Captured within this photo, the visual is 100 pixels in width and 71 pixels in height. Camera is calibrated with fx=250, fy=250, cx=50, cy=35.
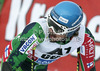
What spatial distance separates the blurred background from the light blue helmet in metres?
2.07

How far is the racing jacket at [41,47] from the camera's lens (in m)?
2.52

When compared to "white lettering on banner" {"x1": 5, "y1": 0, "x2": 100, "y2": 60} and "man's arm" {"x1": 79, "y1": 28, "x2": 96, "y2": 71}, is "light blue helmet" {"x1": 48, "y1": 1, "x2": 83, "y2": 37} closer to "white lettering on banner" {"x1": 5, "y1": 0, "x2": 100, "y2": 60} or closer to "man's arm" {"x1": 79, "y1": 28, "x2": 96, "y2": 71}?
"man's arm" {"x1": 79, "y1": 28, "x2": 96, "y2": 71}

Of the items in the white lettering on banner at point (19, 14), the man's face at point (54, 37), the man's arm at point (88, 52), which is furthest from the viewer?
the white lettering on banner at point (19, 14)

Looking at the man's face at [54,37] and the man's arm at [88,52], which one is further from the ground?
the man's face at [54,37]

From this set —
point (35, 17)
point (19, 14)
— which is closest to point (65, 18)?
point (35, 17)

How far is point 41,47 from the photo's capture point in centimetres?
281

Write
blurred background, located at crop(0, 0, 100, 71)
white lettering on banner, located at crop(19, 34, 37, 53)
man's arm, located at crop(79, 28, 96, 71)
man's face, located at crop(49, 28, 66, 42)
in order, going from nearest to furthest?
white lettering on banner, located at crop(19, 34, 37, 53) < man's face, located at crop(49, 28, 66, 42) < man's arm, located at crop(79, 28, 96, 71) < blurred background, located at crop(0, 0, 100, 71)

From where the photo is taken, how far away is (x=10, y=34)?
18.6ft

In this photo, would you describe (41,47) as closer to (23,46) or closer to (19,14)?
(23,46)

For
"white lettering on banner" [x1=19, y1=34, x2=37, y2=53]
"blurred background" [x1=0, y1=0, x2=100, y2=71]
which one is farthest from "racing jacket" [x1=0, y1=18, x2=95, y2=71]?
"blurred background" [x1=0, y1=0, x2=100, y2=71]

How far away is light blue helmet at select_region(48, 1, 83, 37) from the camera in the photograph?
2.52 m

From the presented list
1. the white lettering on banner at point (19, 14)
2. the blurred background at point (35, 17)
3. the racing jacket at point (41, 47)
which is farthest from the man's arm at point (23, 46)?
the white lettering on banner at point (19, 14)

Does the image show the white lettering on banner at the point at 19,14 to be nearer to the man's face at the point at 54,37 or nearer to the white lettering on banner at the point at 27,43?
the man's face at the point at 54,37

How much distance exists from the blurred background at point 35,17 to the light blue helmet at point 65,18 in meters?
2.07
